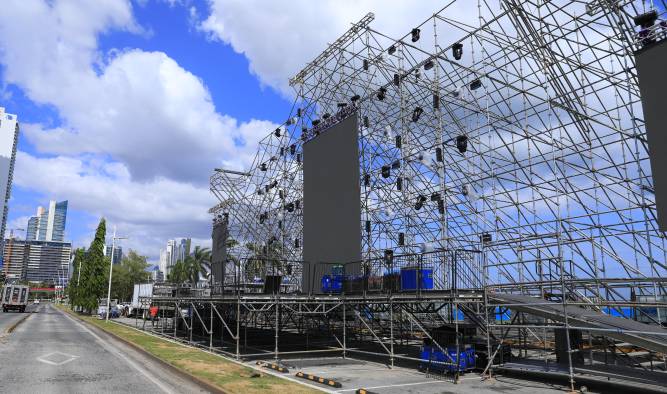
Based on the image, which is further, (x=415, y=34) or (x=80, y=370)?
(x=415, y=34)

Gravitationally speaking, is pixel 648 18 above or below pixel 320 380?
above

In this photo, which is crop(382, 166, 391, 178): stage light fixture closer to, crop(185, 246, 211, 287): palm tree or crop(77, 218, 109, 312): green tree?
crop(77, 218, 109, 312): green tree

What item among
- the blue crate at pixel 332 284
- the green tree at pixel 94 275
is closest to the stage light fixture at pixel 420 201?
the blue crate at pixel 332 284

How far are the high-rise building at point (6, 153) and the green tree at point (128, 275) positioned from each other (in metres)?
78.7

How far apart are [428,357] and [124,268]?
8554cm

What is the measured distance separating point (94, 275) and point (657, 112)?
176 ft

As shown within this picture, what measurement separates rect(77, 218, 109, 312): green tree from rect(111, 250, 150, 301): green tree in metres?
29.4

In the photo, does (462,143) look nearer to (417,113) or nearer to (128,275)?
(417,113)

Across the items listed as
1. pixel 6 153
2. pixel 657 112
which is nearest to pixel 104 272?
pixel 657 112

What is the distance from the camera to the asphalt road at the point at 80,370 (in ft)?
36.1

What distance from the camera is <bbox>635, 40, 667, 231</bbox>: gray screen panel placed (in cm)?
1291

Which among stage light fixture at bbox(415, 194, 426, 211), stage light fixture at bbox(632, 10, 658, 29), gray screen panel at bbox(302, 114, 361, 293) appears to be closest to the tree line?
gray screen panel at bbox(302, 114, 361, 293)

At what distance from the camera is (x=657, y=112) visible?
13.1m

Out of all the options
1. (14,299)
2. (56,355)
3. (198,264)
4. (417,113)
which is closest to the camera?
(56,355)
